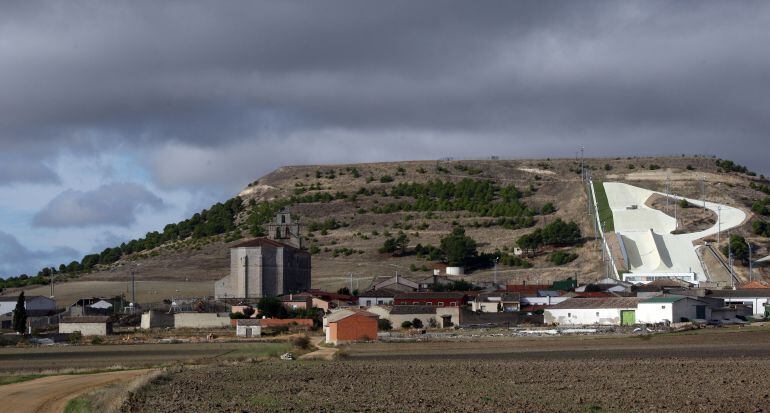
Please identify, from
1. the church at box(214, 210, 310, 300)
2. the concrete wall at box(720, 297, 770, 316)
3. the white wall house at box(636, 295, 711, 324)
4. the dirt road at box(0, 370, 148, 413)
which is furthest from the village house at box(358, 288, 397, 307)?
the dirt road at box(0, 370, 148, 413)

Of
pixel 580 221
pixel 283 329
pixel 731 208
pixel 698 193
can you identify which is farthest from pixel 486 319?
pixel 698 193

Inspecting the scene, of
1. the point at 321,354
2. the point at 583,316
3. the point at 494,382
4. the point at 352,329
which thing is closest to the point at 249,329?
the point at 352,329

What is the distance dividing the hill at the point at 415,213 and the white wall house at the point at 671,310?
123 feet

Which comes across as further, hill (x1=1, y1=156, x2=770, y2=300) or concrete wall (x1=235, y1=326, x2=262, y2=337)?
hill (x1=1, y1=156, x2=770, y2=300)

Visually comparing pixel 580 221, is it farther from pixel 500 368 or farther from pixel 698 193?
pixel 500 368

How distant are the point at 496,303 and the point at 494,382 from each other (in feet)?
174

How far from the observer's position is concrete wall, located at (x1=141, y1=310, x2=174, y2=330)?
8244 cm

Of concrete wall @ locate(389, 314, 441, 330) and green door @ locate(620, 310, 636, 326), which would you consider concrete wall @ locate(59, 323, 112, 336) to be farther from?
green door @ locate(620, 310, 636, 326)

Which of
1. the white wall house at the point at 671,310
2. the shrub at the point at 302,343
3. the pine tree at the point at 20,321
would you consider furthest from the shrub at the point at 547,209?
the shrub at the point at 302,343

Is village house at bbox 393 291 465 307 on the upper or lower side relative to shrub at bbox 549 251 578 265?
lower

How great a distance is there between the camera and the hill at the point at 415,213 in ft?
414

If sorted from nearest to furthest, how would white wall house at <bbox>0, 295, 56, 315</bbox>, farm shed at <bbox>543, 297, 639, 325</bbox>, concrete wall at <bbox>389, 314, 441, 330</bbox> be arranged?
farm shed at <bbox>543, 297, 639, 325</bbox> → concrete wall at <bbox>389, 314, 441, 330</bbox> → white wall house at <bbox>0, 295, 56, 315</bbox>

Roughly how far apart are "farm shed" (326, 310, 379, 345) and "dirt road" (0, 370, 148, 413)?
64.1 ft

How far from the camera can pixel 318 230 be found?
15325 centimetres
